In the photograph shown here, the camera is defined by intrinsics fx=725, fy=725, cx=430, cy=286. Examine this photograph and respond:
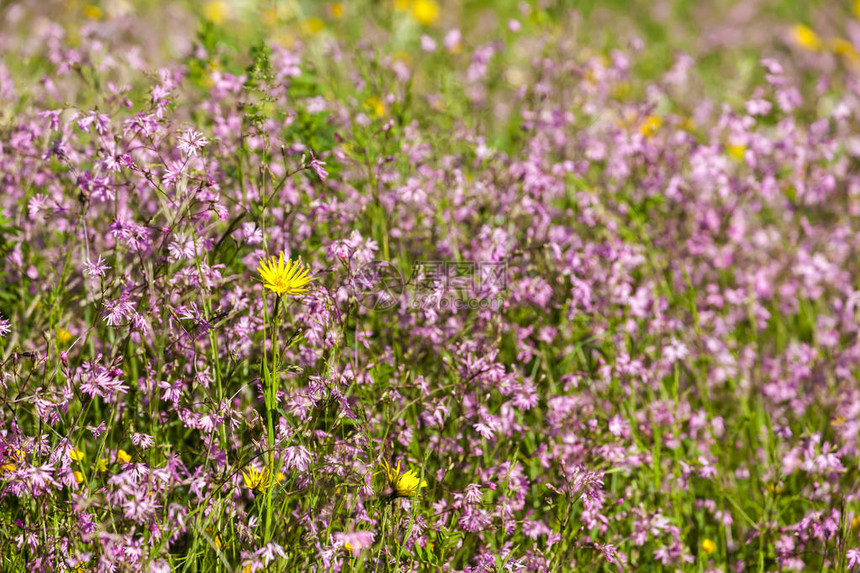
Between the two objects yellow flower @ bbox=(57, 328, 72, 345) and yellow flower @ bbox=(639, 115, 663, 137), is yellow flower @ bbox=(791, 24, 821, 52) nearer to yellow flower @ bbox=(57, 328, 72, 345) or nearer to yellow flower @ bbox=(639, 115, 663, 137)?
yellow flower @ bbox=(639, 115, 663, 137)

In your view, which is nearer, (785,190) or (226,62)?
(226,62)

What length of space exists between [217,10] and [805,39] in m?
6.15

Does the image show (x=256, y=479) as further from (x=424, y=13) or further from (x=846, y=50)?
(x=846, y=50)

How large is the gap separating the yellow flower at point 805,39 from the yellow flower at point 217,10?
5.94 metres

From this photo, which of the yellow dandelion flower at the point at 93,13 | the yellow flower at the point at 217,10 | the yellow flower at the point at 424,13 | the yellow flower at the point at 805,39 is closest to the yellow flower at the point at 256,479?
the yellow dandelion flower at the point at 93,13

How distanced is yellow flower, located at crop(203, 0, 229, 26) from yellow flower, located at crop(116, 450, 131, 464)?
5.45 metres

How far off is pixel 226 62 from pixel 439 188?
1381mm

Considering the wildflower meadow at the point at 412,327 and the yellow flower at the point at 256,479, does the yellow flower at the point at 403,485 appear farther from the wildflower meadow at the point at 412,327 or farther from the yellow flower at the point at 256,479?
the yellow flower at the point at 256,479

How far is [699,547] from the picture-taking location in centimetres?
246

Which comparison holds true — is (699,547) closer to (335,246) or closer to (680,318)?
(680,318)

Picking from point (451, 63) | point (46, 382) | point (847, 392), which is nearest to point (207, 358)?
point (46, 382)

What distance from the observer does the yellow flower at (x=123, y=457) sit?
2.14m

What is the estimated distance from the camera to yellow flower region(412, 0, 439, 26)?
7.06 metres

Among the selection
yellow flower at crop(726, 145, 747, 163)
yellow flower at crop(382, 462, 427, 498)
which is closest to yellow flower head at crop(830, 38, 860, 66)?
yellow flower at crop(726, 145, 747, 163)
